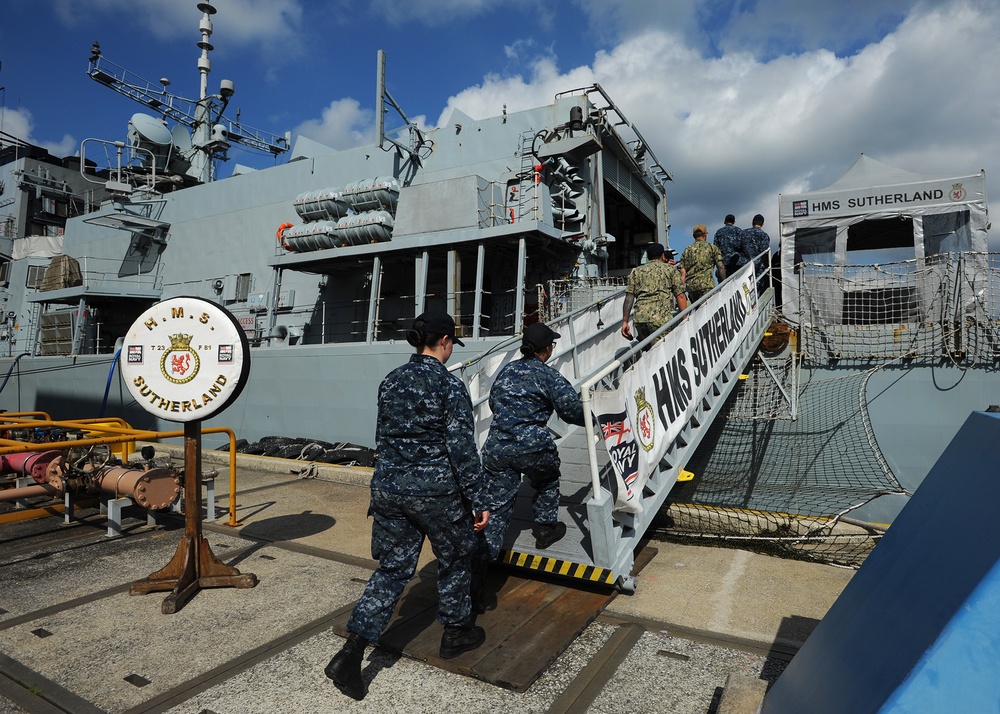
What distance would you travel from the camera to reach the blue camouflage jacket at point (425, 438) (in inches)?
109

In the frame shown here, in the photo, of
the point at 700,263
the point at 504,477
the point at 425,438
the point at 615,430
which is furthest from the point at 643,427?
the point at 700,263

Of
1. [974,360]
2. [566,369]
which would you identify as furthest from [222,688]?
[974,360]

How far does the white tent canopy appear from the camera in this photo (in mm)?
8516

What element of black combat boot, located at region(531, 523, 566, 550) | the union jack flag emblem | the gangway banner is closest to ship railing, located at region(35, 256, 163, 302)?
the gangway banner

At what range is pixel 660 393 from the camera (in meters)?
4.50

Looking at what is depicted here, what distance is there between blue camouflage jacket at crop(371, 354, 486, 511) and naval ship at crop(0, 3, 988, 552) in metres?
1.90

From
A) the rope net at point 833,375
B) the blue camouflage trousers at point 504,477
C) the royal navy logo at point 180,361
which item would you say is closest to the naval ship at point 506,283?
the rope net at point 833,375

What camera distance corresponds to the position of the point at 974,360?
7.22 m

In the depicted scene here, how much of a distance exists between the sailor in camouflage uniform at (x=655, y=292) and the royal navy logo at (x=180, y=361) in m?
4.39

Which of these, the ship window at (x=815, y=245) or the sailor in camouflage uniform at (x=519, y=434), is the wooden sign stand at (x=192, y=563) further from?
the ship window at (x=815, y=245)

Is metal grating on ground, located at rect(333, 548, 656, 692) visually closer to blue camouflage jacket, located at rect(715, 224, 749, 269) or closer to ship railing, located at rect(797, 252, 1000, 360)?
ship railing, located at rect(797, 252, 1000, 360)

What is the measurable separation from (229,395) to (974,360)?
8586 mm

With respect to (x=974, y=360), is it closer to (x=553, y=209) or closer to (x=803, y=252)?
(x=803, y=252)

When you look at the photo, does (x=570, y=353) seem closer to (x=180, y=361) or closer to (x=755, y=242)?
(x=180, y=361)
